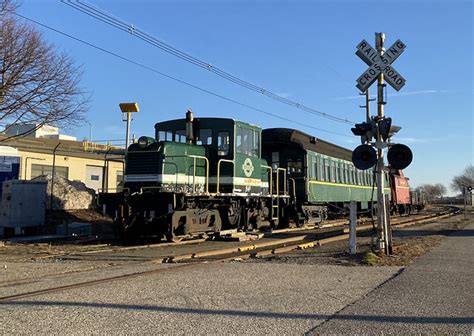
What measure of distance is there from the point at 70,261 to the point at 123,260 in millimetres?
1182

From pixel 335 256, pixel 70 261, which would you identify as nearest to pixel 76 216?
pixel 70 261

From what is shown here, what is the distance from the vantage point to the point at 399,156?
36.5 ft

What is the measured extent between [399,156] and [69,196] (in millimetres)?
17761

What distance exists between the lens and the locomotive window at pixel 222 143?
1636cm

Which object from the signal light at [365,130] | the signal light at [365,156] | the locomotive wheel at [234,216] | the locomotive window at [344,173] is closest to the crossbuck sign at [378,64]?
the signal light at [365,130]

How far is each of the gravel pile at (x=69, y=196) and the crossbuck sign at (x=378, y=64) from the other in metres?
16.8

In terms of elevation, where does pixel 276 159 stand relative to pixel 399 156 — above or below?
above

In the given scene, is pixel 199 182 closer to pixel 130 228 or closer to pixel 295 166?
pixel 130 228

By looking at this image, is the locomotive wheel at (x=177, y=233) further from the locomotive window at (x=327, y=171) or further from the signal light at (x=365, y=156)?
the locomotive window at (x=327, y=171)

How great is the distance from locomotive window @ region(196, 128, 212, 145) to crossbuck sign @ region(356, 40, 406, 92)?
6159mm

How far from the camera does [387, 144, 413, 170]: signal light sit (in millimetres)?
11008

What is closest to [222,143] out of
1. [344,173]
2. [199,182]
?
[199,182]

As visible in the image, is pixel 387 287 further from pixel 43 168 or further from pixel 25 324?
pixel 43 168

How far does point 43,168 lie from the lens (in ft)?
121
